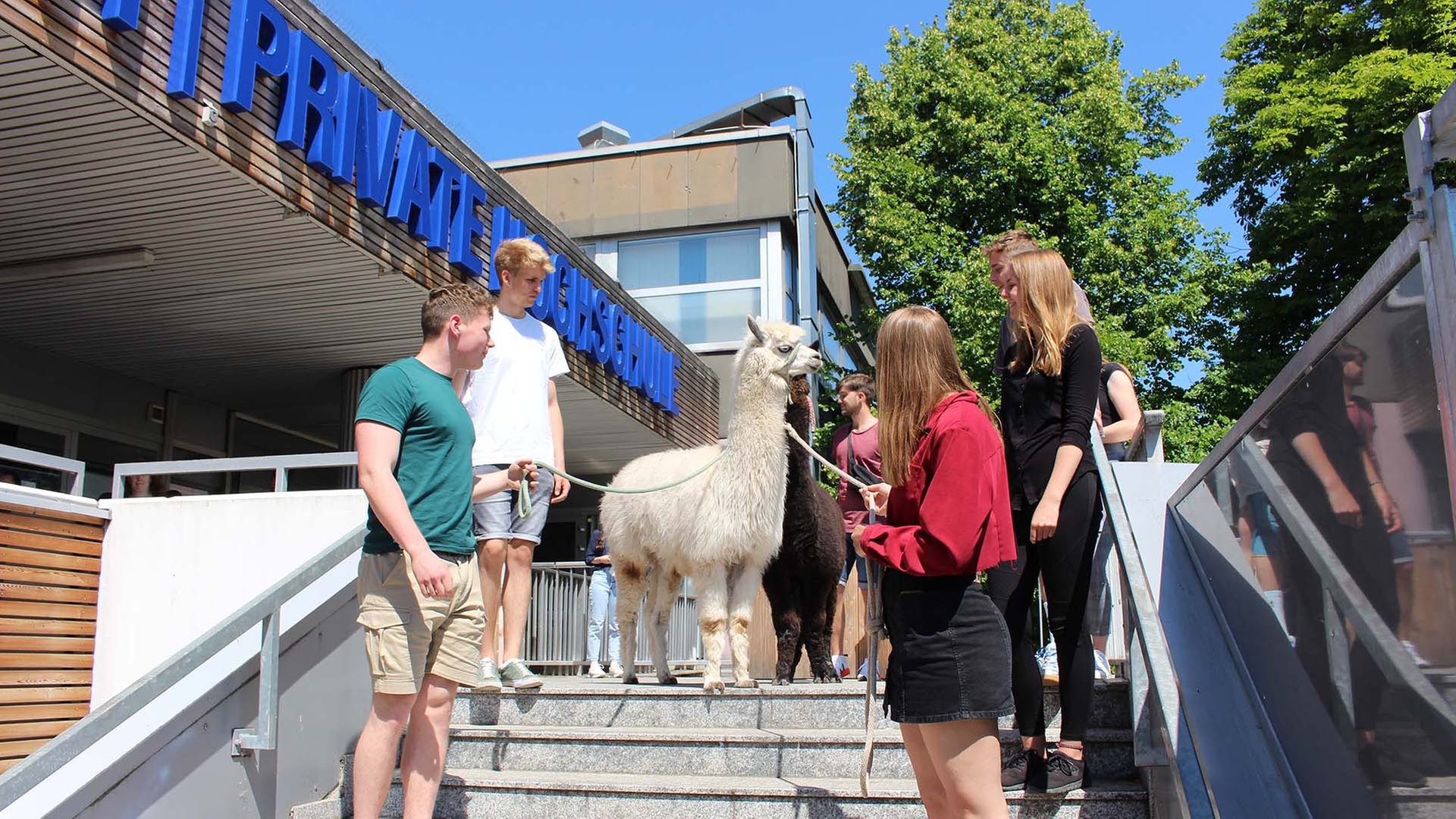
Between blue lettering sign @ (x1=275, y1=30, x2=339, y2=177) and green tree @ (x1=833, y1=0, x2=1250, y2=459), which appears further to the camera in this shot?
green tree @ (x1=833, y1=0, x2=1250, y2=459)

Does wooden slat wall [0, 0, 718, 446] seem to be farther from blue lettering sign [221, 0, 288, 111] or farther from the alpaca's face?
the alpaca's face

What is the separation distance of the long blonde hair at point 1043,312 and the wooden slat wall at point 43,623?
6.63 m

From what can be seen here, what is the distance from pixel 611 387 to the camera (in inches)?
615

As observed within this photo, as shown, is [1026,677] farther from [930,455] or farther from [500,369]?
[500,369]

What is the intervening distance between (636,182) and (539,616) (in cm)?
1164

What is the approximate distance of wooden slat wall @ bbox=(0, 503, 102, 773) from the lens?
278 inches

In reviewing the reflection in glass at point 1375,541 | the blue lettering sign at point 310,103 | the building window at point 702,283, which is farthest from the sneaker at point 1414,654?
the building window at point 702,283

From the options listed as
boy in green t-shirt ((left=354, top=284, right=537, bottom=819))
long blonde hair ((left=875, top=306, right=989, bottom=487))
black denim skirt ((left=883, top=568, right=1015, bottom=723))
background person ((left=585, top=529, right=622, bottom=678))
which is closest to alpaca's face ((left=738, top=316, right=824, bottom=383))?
boy in green t-shirt ((left=354, top=284, right=537, bottom=819))

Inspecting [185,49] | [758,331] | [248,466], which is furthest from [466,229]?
[758,331]

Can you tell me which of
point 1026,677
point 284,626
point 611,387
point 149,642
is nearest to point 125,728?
point 149,642

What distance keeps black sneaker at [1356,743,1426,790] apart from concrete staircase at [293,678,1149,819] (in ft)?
4.69

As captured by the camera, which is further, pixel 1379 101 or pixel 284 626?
pixel 1379 101

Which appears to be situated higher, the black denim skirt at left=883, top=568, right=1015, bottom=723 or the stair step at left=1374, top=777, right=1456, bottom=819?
the black denim skirt at left=883, top=568, right=1015, bottom=723

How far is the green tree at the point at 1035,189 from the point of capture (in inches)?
704
